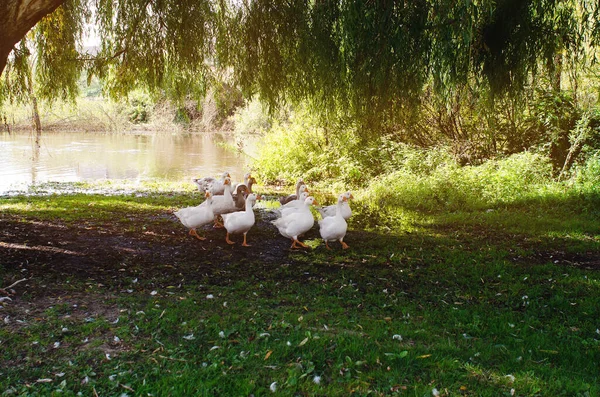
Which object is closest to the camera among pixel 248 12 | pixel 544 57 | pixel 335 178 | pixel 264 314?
pixel 264 314

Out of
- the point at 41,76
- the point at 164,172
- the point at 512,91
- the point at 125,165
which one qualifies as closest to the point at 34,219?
the point at 41,76

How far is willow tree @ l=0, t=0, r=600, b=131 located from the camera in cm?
614

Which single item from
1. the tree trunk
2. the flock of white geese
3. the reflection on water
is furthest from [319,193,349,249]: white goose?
the reflection on water

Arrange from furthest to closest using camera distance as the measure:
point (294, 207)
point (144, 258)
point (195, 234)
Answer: point (294, 207) → point (195, 234) → point (144, 258)

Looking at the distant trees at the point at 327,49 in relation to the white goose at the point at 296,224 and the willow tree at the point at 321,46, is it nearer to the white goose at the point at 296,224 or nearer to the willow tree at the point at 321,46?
the willow tree at the point at 321,46

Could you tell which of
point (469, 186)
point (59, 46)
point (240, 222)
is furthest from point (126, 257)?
point (469, 186)

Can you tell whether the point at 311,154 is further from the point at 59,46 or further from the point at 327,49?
the point at 327,49

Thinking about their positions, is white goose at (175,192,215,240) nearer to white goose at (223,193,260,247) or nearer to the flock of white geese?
the flock of white geese

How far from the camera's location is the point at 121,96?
31.3ft

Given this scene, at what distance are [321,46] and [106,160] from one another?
1775 cm

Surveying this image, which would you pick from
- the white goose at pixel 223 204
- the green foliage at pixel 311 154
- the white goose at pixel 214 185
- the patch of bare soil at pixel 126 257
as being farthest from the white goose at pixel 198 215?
the green foliage at pixel 311 154

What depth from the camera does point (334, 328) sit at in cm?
447

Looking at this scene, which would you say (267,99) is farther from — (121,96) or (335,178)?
(335,178)

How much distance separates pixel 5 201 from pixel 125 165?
32.7 ft
